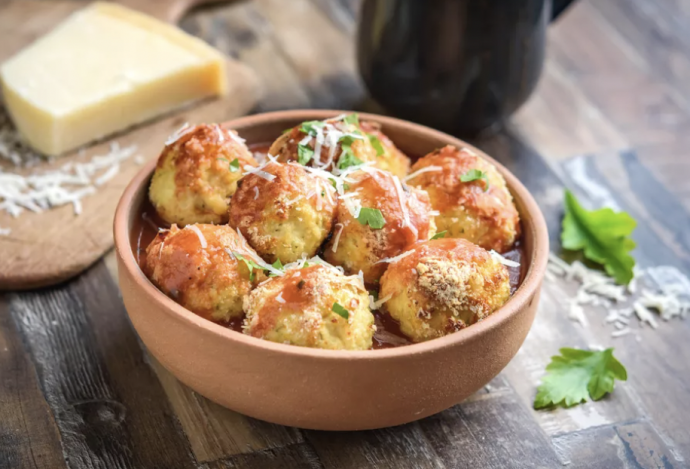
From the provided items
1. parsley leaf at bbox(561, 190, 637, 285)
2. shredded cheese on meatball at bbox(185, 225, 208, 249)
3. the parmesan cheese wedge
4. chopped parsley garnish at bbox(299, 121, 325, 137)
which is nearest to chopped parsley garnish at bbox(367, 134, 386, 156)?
chopped parsley garnish at bbox(299, 121, 325, 137)

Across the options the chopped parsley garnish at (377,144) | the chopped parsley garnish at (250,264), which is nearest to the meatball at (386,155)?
the chopped parsley garnish at (377,144)

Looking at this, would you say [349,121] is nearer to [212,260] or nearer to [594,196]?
[212,260]

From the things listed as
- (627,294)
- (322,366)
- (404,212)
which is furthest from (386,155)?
(627,294)

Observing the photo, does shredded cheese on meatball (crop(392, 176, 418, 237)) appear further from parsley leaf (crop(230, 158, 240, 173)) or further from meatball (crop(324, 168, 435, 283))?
parsley leaf (crop(230, 158, 240, 173))

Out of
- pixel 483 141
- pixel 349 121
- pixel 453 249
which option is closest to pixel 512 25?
pixel 483 141

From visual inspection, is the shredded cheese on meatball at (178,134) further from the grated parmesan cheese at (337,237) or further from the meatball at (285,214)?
the grated parmesan cheese at (337,237)

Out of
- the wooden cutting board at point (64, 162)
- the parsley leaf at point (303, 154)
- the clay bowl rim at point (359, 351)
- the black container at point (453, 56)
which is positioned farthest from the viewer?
the black container at point (453, 56)
